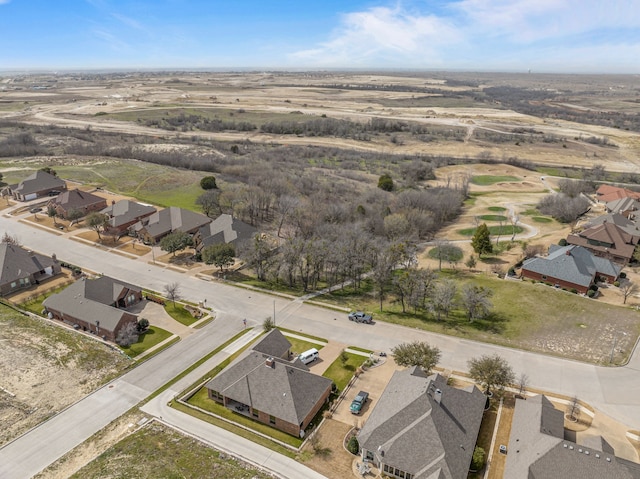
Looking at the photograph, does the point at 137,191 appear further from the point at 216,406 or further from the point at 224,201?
the point at 216,406

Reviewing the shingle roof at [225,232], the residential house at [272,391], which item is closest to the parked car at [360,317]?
the residential house at [272,391]

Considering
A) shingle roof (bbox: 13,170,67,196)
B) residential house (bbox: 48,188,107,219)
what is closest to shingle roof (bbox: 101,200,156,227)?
residential house (bbox: 48,188,107,219)

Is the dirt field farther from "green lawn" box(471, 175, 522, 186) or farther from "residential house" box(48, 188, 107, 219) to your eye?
"green lawn" box(471, 175, 522, 186)

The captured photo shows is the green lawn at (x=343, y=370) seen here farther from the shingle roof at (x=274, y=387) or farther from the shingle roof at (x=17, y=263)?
the shingle roof at (x=17, y=263)

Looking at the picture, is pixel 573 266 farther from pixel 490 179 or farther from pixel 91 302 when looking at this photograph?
pixel 490 179

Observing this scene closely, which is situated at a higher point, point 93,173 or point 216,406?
point 93,173

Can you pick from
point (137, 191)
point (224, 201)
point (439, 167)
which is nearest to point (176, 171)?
point (137, 191)
